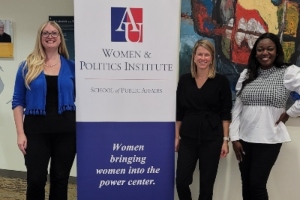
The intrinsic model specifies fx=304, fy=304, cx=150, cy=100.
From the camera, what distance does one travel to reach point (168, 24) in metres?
2.01

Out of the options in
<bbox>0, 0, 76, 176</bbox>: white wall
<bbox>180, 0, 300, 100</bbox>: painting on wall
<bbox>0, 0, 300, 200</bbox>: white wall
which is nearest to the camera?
→ <bbox>180, 0, 300, 100</bbox>: painting on wall

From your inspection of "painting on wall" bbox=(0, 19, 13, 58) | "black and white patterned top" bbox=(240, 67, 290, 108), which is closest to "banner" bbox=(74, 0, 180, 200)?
"black and white patterned top" bbox=(240, 67, 290, 108)

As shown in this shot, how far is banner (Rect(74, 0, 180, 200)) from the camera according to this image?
6.49 ft

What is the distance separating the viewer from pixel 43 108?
1.84m

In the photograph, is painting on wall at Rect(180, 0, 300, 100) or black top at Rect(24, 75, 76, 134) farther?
painting on wall at Rect(180, 0, 300, 100)

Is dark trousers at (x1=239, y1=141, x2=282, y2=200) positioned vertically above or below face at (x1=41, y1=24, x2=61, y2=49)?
below

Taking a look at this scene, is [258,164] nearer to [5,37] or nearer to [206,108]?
[206,108]

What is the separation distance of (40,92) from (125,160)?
29.1 inches

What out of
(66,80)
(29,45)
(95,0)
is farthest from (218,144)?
(29,45)

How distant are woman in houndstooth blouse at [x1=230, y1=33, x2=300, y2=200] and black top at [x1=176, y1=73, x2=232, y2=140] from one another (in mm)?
137

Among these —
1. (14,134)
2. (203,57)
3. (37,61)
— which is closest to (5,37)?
(14,134)

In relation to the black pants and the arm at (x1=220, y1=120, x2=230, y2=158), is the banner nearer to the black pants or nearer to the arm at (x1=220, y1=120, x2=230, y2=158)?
the black pants

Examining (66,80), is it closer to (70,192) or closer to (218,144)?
(218,144)

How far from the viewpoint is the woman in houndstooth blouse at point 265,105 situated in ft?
6.27
